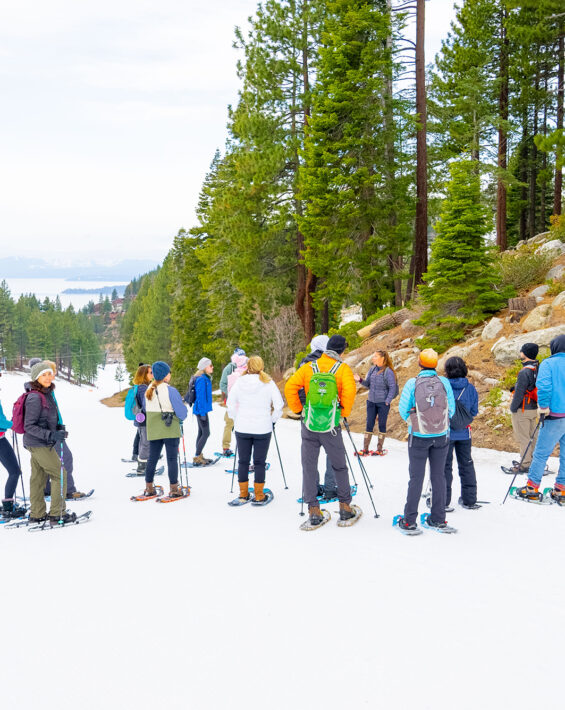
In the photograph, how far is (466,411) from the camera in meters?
6.09

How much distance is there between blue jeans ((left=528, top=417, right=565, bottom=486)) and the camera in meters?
6.47

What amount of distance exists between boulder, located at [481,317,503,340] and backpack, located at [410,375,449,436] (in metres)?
7.69

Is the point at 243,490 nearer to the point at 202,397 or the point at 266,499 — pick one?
the point at 266,499

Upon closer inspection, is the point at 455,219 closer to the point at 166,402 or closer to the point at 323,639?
the point at 166,402

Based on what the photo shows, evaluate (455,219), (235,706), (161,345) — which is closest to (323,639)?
(235,706)

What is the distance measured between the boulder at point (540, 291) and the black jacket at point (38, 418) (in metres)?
11.5

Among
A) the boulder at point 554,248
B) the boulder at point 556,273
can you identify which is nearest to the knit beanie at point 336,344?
the boulder at point 556,273

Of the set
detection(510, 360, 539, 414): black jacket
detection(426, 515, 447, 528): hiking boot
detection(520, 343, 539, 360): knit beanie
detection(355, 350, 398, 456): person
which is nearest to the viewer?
detection(426, 515, 447, 528): hiking boot

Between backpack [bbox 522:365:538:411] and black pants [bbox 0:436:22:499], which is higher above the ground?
backpack [bbox 522:365:538:411]

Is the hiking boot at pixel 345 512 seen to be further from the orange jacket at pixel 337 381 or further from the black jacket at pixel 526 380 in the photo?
the black jacket at pixel 526 380

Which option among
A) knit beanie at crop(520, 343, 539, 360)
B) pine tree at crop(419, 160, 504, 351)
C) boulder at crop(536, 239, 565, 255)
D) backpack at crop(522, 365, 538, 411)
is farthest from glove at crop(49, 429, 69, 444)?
boulder at crop(536, 239, 565, 255)

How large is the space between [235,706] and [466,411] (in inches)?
164

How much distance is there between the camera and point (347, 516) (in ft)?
19.6

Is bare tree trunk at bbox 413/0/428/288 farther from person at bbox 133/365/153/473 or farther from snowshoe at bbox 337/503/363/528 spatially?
snowshoe at bbox 337/503/363/528
